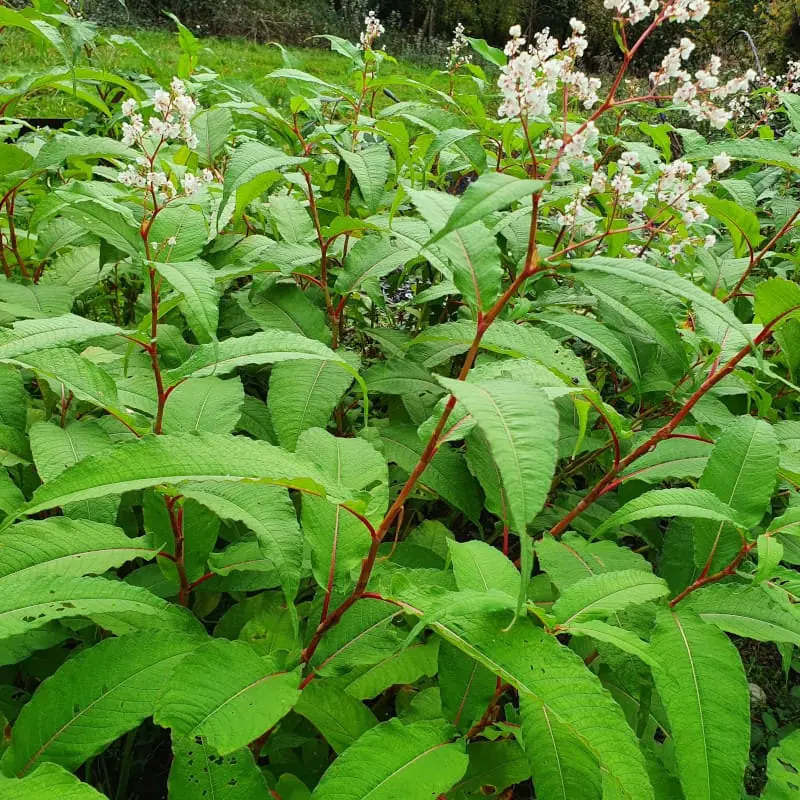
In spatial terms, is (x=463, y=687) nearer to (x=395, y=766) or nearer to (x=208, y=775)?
(x=395, y=766)

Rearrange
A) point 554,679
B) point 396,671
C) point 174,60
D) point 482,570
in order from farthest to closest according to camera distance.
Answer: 1. point 174,60
2. point 396,671
3. point 482,570
4. point 554,679

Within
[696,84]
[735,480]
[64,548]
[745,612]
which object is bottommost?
[64,548]

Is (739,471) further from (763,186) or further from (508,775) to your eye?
(763,186)

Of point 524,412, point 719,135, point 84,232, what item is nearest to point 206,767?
point 524,412

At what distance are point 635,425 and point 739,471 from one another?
0.50 m

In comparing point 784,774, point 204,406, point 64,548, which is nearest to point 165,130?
point 204,406

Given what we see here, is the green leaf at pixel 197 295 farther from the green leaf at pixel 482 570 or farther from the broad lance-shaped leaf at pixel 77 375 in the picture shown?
the green leaf at pixel 482 570

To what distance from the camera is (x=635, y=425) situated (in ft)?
5.98

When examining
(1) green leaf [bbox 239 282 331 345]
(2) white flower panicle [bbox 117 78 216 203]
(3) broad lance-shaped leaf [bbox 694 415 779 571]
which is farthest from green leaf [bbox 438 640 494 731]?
(2) white flower panicle [bbox 117 78 216 203]

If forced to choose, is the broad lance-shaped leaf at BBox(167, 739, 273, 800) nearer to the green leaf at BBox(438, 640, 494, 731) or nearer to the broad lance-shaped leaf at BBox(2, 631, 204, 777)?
the broad lance-shaped leaf at BBox(2, 631, 204, 777)

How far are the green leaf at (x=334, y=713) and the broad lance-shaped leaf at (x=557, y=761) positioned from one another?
1.12 ft

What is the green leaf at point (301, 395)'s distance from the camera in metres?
1.46

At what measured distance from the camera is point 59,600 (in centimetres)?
99

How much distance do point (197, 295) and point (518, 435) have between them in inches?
26.9
